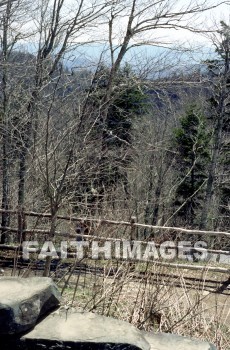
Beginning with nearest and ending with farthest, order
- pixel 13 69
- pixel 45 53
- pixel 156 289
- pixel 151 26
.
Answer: pixel 156 289 < pixel 151 26 < pixel 13 69 < pixel 45 53

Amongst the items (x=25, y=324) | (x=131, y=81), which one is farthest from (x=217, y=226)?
(x=25, y=324)

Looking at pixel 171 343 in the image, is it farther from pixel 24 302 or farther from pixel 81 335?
pixel 24 302

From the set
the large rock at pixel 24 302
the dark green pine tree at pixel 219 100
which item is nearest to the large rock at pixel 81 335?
the large rock at pixel 24 302

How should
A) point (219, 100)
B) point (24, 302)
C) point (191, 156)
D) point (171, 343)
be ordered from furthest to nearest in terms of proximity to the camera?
point (191, 156) < point (219, 100) < point (171, 343) < point (24, 302)

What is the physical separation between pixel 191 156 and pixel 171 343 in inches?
733

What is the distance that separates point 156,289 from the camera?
3.72 meters

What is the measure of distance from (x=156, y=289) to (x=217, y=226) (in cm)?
1819

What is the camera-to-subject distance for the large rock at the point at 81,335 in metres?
2.60

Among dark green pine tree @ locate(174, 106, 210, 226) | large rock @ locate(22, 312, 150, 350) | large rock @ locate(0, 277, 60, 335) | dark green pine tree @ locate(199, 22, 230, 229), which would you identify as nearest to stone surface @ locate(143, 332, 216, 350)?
large rock @ locate(22, 312, 150, 350)

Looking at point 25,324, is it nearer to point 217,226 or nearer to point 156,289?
point 156,289

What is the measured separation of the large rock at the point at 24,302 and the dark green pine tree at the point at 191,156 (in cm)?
1605

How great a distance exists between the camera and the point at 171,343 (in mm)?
2891

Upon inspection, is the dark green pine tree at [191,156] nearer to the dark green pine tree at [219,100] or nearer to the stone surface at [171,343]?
the dark green pine tree at [219,100]

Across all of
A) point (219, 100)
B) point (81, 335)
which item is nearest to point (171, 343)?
point (81, 335)
